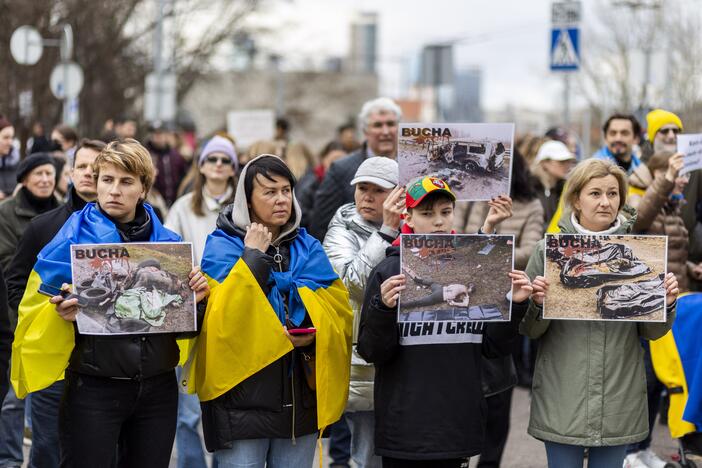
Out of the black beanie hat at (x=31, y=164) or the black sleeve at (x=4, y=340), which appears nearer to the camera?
the black sleeve at (x=4, y=340)

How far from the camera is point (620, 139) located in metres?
9.25

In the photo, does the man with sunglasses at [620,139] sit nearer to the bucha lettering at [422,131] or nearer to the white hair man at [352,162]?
the white hair man at [352,162]

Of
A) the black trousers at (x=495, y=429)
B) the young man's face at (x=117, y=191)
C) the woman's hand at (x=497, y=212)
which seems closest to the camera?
the young man's face at (x=117, y=191)

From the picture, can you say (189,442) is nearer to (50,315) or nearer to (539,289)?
(50,315)

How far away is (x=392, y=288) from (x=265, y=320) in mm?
574

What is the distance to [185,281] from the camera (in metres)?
4.89

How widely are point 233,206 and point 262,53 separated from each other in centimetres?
3201

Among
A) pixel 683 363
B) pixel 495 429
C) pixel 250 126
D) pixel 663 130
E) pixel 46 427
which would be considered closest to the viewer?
pixel 46 427

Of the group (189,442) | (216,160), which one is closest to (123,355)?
(189,442)

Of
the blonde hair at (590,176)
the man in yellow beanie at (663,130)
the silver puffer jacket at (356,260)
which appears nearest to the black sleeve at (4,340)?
the silver puffer jacket at (356,260)

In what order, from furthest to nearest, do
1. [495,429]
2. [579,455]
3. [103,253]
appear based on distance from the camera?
[495,429] → [579,455] → [103,253]

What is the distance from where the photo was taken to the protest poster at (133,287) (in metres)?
4.80

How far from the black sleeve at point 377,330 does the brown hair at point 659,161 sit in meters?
3.59

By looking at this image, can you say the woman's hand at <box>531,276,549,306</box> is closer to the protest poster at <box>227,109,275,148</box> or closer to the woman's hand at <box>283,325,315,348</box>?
the woman's hand at <box>283,325,315,348</box>
